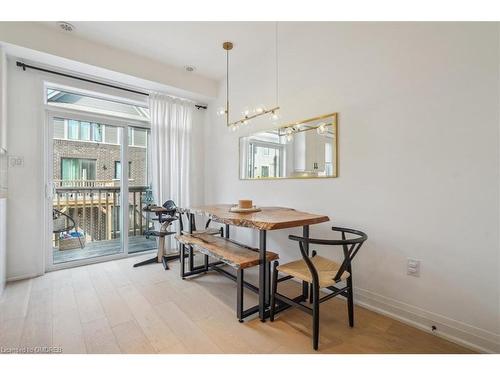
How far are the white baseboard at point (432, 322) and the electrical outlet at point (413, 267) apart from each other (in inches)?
10.1

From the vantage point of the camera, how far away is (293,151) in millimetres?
2621

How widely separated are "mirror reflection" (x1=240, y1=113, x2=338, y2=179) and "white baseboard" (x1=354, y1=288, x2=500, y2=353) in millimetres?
1165

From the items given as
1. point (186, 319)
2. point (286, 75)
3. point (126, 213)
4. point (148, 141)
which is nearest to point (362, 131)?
point (286, 75)

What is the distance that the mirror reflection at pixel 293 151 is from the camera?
227 centimetres

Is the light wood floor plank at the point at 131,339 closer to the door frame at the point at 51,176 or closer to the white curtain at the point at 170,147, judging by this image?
the door frame at the point at 51,176

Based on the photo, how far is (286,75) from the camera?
8.87ft

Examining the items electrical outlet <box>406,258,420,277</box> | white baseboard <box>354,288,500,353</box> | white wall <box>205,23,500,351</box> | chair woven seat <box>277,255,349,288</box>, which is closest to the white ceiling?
white wall <box>205,23,500,351</box>

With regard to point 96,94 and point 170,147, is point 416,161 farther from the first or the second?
point 96,94

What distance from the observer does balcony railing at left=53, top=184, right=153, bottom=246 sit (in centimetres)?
317

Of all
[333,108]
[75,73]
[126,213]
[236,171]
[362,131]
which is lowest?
[126,213]
